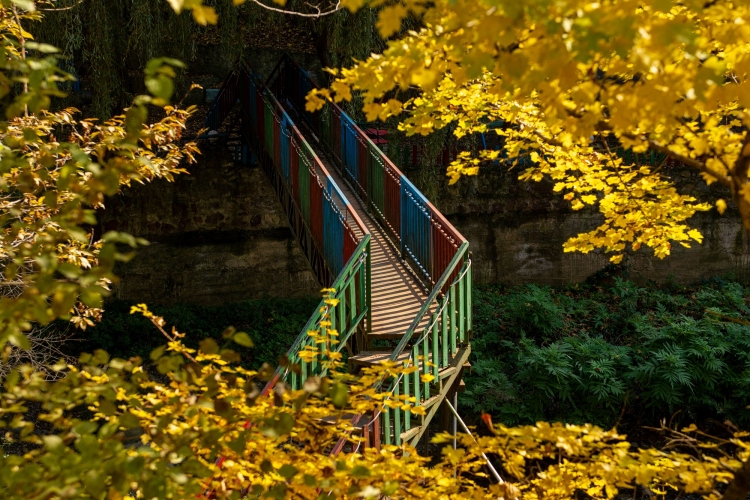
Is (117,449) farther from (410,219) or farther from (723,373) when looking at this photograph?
(723,373)

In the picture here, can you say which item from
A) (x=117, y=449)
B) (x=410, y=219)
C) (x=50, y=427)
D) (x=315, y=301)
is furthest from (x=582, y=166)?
(x=315, y=301)

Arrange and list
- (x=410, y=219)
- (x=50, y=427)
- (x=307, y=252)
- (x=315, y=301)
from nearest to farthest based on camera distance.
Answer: (x=410, y=219) → (x=307, y=252) → (x=50, y=427) → (x=315, y=301)

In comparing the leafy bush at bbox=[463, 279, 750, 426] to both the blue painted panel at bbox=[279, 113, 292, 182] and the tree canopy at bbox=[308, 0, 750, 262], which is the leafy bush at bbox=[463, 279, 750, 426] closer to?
the blue painted panel at bbox=[279, 113, 292, 182]

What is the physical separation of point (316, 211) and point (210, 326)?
611 cm

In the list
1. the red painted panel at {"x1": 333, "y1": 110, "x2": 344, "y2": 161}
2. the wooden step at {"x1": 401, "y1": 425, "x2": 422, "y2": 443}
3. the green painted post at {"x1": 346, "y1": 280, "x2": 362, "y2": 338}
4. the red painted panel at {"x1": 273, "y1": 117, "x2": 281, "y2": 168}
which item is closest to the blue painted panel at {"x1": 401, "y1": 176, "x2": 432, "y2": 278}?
the green painted post at {"x1": 346, "y1": 280, "x2": 362, "y2": 338}

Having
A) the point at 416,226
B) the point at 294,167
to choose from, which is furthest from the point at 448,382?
the point at 294,167

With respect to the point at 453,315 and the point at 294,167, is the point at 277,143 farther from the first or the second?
the point at 453,315

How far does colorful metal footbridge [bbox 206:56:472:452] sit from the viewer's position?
671 centimetres

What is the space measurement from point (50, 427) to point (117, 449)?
31.3 feet

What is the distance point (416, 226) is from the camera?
8.93m

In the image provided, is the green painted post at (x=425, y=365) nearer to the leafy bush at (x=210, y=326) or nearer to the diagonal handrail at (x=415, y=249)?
the diagonal handrail at (x=415, y=249)

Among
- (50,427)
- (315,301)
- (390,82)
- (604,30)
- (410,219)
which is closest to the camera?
(604,30)

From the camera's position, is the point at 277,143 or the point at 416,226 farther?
the point at 277,143

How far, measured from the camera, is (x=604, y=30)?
2455 mm
